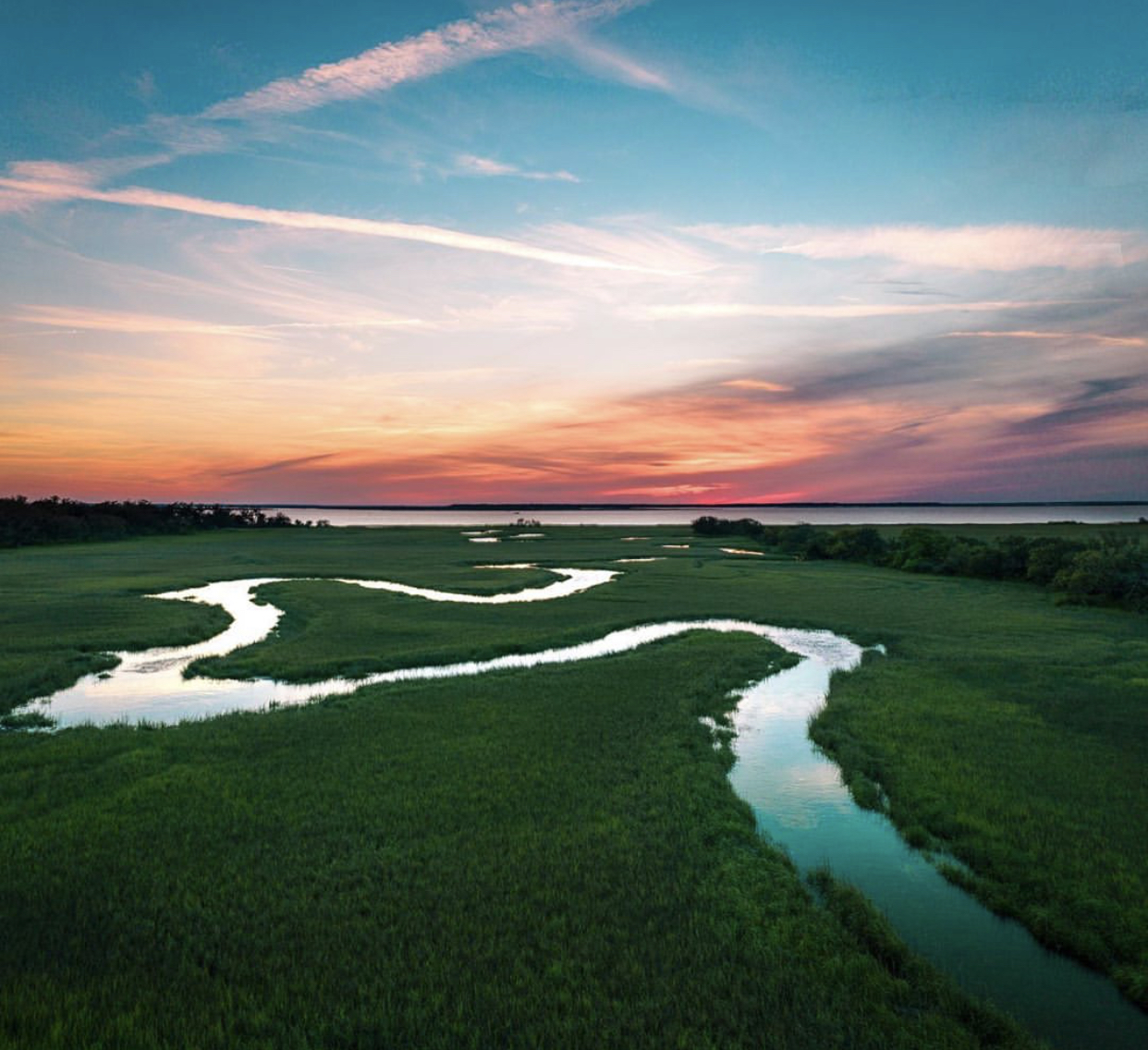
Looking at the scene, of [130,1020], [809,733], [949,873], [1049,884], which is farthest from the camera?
[809,733]

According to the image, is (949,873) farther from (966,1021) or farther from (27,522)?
(27,522)

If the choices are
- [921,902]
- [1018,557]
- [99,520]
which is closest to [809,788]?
[921,902]

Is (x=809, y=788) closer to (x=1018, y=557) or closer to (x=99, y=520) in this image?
(x=1018, y=557)

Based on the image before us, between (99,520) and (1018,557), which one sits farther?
(99,520)

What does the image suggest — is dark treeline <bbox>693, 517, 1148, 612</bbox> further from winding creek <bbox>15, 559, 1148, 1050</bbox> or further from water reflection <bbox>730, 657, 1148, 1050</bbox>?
water reflection <bbox>730, 657, 1148, 1050</bbox>

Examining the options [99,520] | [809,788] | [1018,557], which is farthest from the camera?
[99,520]

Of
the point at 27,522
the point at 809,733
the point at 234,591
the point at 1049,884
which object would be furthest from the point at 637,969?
the point at 27,522

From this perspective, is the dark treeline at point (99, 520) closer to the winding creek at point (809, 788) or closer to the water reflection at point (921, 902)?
the winding creek at point (809, 788)
